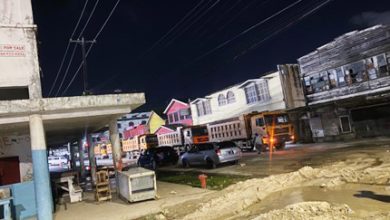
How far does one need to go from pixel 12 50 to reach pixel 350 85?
26592 millimetres

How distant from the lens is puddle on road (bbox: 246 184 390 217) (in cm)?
868

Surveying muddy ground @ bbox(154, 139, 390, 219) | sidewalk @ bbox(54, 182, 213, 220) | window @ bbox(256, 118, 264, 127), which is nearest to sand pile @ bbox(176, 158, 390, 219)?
muddy ground @ bbox(154, 139, 390, 219)

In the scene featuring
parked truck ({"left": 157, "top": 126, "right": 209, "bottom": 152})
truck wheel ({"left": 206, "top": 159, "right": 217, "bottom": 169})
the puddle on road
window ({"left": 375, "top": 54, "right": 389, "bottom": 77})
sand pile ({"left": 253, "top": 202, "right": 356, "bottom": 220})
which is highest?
window ({"left": 375, "top": 54, "right": 389, "bottom": 77})

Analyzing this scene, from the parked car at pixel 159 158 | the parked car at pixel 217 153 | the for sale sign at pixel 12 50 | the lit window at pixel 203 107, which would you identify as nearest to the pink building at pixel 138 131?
the lit window at pixel 203 107

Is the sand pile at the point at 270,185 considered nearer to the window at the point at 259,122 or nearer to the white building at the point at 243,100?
the window at the point at 259,122

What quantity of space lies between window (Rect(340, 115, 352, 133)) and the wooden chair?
22.5 metres

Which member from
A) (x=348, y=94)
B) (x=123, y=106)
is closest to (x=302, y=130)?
(x=348, y=94)

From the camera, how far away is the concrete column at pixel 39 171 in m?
12.0

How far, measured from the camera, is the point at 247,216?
9.70 meters

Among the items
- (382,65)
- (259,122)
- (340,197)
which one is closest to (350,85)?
(382,65)

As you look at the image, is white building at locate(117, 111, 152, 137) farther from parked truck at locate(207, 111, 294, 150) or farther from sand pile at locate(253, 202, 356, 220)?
sand pile at locate(253, 202, 356, 220)

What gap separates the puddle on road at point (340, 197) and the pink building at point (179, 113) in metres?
46.3

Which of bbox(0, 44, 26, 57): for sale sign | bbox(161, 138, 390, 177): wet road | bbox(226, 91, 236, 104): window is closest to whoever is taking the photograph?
bbox(0, 44, 26, 57): for sale sign

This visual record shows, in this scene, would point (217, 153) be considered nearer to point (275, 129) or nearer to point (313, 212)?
point (275, 129)
